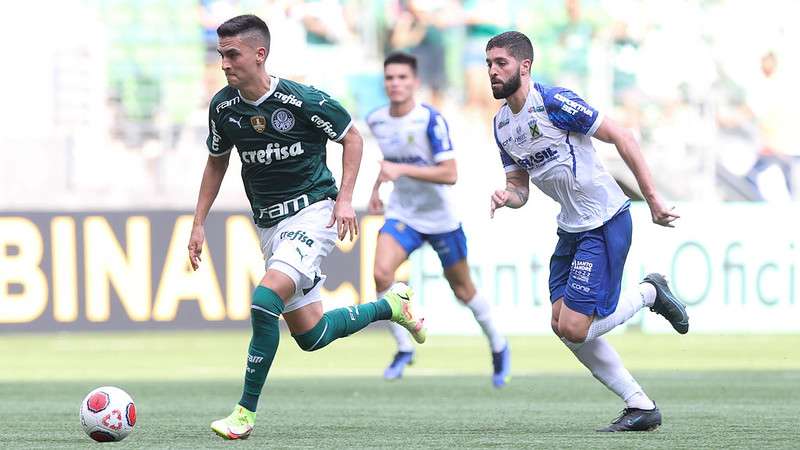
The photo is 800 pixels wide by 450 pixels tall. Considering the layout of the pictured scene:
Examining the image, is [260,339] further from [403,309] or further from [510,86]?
[510,86]

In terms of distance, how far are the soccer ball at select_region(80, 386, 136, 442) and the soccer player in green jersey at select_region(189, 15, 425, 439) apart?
0.44 m

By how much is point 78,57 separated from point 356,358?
291 inches

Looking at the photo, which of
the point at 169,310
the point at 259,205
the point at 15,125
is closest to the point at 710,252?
the point at 169,310

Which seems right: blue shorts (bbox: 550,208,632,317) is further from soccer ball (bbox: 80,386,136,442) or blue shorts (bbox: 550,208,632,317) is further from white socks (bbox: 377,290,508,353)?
white socks (bbox: 377,290,508,353)

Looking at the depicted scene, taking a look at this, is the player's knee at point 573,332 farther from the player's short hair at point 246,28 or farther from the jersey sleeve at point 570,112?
the player's short hair at point 246,28

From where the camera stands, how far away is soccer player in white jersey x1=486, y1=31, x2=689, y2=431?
Result: 6898mm

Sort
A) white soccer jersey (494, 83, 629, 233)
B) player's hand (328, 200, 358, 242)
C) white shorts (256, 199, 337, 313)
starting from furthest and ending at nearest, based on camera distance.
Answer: white soccer jersey (494, 83, 629, 233), white shorts (256, 199, 337, 313), player's hand (328, 200, 358, 242)

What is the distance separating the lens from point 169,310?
1612 cm

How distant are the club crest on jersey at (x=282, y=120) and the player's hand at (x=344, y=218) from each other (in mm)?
426

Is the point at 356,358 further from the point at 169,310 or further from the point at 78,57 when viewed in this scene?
the point at 78,57

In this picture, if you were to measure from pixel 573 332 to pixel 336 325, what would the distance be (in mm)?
1129

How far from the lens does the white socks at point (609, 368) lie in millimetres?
6957

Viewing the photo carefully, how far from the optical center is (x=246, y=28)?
6.62 metres

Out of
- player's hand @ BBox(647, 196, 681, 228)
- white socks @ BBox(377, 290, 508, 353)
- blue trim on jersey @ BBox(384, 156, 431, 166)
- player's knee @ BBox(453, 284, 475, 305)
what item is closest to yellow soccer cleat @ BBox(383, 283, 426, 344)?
player's hand @ BBox(647, 196, 681, 228)
